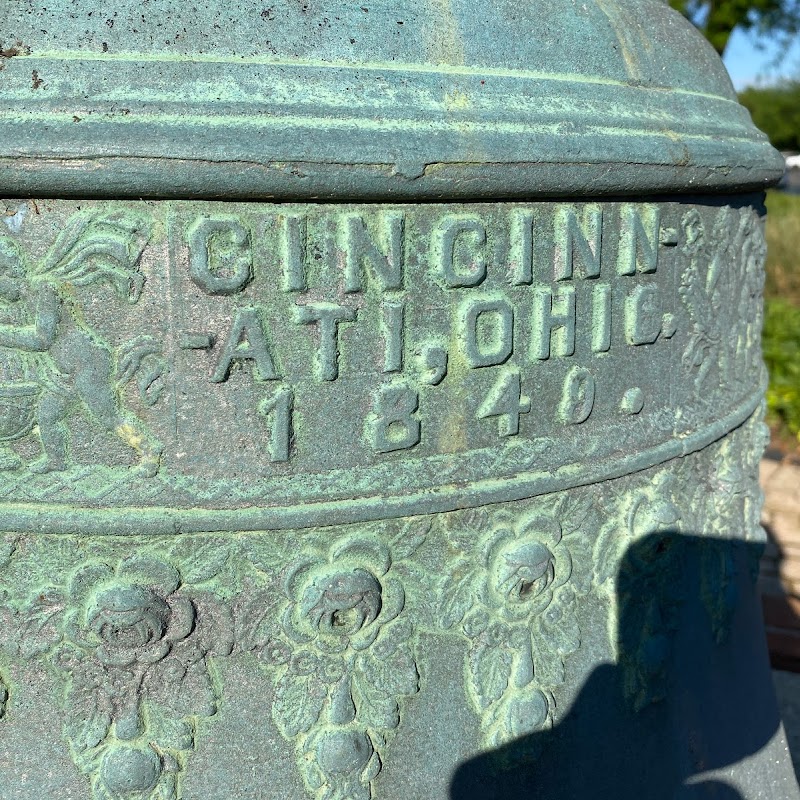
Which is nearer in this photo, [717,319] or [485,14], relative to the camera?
[485,14]

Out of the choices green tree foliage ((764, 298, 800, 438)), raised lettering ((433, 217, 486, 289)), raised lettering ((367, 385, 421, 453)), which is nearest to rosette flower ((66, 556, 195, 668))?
Result: raised lettering ((367, 385, 421, 453))

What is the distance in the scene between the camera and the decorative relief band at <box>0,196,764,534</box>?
1188 mm

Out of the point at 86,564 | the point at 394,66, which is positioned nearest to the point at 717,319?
A: the point at 394,66

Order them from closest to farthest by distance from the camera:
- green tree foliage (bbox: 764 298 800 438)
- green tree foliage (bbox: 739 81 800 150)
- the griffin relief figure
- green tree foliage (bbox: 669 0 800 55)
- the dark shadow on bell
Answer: the griffin relief figure < the dark shadow on bell < green tree foliage (bbox: 764 298 800 438) < green tree foliage (bbox: 669 0 800 55) < green tree foliage (bbox: 739 81 800 150)

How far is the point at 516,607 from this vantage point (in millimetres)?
1434

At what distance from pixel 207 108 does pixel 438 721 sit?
36.2 inches

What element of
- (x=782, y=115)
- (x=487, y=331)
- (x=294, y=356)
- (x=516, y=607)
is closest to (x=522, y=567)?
(x=516, y=607)

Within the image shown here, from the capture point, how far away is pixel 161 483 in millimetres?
1247

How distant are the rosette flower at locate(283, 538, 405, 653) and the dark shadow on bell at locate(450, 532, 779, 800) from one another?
0.94 ft

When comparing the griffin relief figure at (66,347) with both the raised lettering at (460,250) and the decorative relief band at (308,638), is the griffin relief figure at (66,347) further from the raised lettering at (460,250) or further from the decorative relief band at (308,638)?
the raised lettering at (460,250)

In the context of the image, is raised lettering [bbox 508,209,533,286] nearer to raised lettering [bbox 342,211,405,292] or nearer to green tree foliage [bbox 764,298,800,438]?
raised lettering [bbox 342,211,405,292]

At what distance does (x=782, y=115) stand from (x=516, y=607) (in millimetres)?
33132

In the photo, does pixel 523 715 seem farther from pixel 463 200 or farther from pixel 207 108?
pixel 207 108

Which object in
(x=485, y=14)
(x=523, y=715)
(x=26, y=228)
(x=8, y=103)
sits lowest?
(x=523, y=715)
